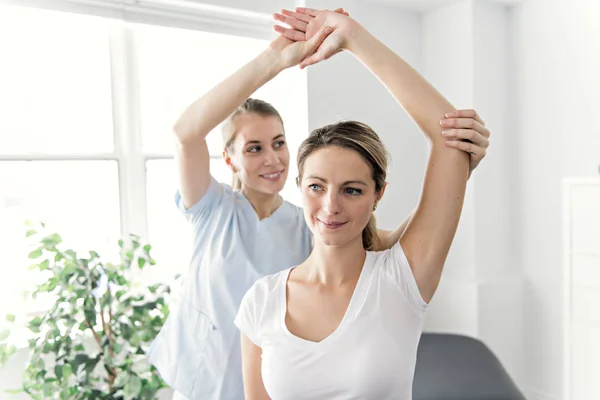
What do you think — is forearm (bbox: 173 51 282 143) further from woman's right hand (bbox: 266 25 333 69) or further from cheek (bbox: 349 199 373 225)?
cheek (bbox: 349 199 373 225)

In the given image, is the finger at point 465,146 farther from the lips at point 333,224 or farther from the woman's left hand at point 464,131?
the lips at point 333,224

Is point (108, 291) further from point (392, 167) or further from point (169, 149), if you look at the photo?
point (392, 167)

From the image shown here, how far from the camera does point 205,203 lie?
55.2 inches

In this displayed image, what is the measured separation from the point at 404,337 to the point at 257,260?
1.61 feet

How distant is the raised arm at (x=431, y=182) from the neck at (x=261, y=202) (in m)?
0.48

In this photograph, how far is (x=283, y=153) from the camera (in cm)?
149

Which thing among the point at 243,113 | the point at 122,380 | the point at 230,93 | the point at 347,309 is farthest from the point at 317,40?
the point at 122,380

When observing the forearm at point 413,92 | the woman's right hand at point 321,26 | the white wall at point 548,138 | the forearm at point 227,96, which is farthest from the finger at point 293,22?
the white wall at point 548,138

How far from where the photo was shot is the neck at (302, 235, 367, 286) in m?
1.13

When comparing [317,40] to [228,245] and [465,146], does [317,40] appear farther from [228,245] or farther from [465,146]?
[228,245]

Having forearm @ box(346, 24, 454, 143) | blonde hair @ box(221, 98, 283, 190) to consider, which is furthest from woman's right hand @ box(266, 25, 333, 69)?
blonde hair @ box(221, 98, 283, 190)

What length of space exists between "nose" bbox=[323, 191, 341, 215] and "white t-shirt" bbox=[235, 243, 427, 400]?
15 cm

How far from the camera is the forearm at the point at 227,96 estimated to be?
1.21 metres

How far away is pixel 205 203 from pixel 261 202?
0.17 m
